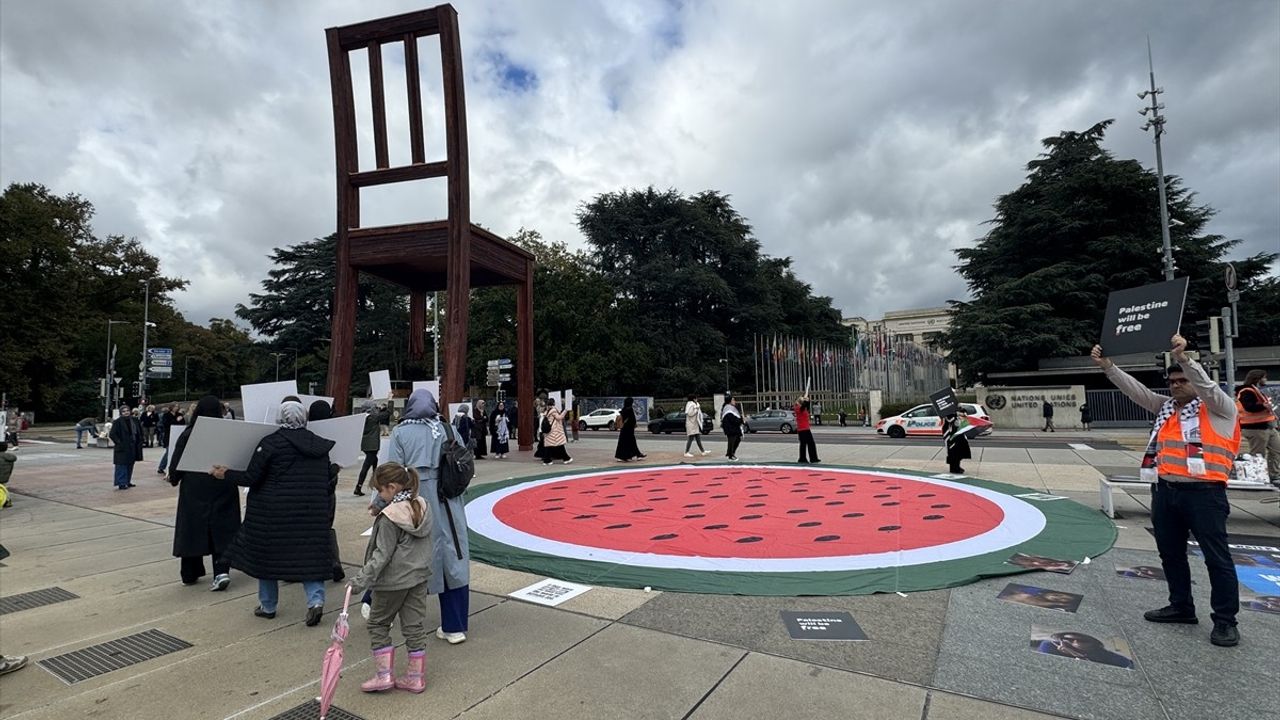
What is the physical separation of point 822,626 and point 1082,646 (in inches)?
55.8

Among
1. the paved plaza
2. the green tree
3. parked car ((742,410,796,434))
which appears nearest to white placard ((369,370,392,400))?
the paved plaza

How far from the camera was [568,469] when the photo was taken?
13.4 metres

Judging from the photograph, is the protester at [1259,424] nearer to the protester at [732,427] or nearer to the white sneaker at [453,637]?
the protester at [732,427]

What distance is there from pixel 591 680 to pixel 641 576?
1.92m

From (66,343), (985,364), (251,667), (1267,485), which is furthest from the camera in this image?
(66,343)

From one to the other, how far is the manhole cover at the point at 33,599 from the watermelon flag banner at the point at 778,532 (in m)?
3.22

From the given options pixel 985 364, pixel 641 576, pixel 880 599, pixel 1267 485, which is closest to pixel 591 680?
pixel 641 576

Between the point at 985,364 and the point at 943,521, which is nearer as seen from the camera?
the point at 943,521

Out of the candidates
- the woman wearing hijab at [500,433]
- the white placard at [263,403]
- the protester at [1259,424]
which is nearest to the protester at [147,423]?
the woman wearing hijab at [500,433]

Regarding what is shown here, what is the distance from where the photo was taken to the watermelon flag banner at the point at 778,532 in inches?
203

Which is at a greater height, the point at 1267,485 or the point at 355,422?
the point at 355,422

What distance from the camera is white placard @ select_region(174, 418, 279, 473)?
4.37 meters

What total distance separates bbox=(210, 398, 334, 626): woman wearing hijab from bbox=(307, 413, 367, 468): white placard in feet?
1.14

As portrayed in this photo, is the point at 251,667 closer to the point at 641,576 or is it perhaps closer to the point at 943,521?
the point at 641,576
